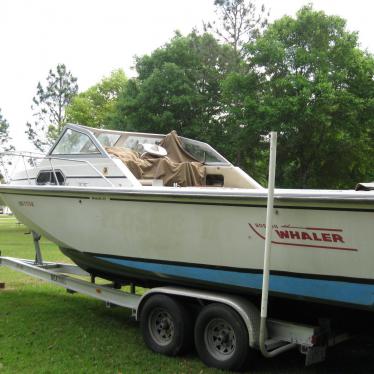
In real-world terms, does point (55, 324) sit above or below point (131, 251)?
below

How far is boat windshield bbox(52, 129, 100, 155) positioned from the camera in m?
6.85

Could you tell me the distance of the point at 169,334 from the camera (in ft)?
17.6

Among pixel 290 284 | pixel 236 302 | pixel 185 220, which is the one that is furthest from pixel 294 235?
pixel 185 220

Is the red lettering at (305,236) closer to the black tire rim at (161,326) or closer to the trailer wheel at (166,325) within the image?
the trailer wheel at (166,325)

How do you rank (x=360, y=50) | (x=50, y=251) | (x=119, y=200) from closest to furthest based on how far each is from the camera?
(x=119, y=200)
(x=50, y=251)
(x=360, y=50)

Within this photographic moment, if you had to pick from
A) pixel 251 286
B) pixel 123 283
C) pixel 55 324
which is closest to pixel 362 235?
pixel 251 286

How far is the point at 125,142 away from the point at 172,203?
2.58 metres

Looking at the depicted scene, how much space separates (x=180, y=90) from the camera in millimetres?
19641

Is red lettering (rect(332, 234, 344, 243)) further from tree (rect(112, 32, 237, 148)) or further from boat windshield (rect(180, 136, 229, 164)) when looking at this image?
tree (rect(112, 32, 237, 148))

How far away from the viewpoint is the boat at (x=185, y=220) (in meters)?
4.27

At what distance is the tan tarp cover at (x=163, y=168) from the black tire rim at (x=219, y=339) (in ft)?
7.38

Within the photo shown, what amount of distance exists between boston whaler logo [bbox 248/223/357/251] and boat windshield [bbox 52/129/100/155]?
300 cm

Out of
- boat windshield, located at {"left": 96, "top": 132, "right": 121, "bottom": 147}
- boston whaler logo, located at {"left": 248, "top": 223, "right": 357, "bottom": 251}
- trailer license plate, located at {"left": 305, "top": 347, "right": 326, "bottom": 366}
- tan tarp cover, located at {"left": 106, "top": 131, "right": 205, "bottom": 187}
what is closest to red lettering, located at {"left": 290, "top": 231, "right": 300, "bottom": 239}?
boston whaler logo, located at {"left": 248, "top": 223, "right": 357, "bottom": 251}

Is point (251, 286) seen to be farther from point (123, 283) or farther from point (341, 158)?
point (341, 158)
